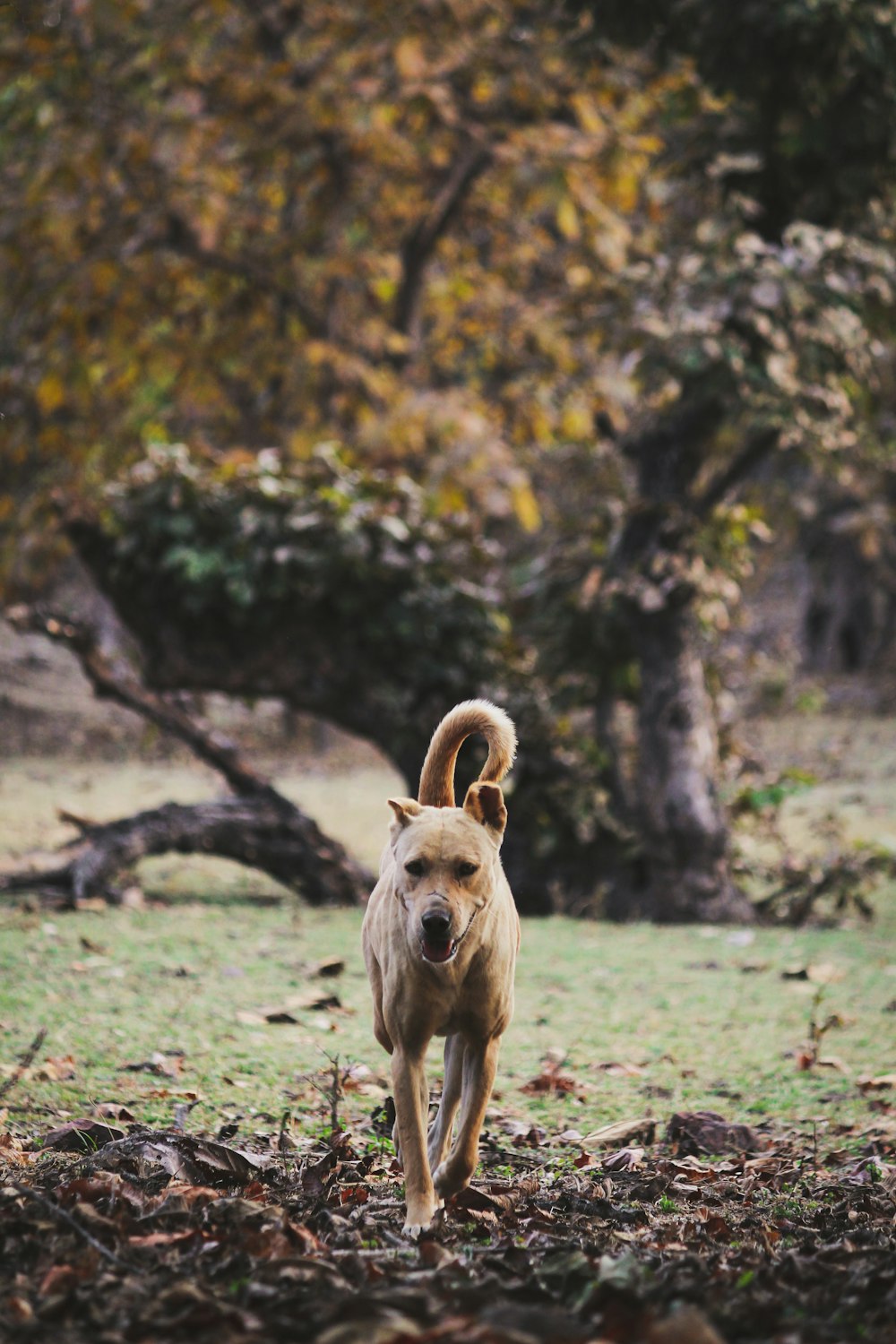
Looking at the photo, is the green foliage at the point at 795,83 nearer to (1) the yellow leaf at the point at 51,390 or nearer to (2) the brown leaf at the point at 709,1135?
(2) the brown leaf at the point at 709,1135

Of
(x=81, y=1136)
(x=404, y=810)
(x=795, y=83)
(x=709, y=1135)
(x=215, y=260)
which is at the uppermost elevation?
(x=215, y=260)

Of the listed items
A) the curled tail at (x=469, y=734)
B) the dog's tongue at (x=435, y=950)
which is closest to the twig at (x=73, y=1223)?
the dog's tongue at (x=435, y=950)

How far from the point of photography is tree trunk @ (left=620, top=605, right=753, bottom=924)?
8367mm

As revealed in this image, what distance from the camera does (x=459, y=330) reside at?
51.5 ft

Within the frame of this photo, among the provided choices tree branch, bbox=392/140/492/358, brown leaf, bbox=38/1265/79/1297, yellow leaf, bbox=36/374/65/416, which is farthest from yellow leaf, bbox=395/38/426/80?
brown leaf, bbox=38/1265/79/1297

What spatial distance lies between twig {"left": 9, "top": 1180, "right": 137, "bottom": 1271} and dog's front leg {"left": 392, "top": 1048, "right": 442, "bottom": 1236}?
717 mm

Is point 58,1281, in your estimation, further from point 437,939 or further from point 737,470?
point 737,470

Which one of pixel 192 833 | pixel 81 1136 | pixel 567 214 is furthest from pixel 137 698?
pixel 567 214

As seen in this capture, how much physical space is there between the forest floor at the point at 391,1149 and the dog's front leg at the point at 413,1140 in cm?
7

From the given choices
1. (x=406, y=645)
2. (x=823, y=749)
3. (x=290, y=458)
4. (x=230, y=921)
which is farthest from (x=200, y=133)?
(x=823, y=749)

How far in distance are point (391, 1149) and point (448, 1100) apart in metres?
0.51

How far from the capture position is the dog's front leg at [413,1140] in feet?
10.3

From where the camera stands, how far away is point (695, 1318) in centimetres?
225

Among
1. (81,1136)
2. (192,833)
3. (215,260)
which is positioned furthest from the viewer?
(215,260)
